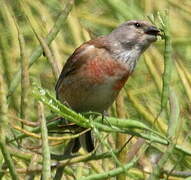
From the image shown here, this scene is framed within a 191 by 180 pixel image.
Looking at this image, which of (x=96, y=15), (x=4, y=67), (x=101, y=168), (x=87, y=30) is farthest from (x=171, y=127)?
(x=96, y=15)

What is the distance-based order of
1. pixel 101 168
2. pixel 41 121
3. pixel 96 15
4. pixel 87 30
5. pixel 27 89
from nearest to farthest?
pixel 41 121 < pixel 27 89 < pixel 101 168 < pixel 87 30 < pixel 96 15

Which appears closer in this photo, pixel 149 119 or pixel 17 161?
pixel 17 161

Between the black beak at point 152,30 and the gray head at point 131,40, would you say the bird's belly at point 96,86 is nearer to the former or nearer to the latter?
the gray head at point 131,40

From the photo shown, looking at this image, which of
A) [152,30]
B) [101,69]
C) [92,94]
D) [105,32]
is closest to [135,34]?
[152,30]

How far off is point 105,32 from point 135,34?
30.7 inches

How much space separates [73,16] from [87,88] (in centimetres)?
82

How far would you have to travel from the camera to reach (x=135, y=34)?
375 cm

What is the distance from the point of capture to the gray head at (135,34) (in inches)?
143

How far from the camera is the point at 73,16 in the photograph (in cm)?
434

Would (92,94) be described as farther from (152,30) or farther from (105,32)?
(105,32)

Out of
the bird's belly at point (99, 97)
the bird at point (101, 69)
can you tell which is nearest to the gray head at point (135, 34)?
the bird at point (101, 69)

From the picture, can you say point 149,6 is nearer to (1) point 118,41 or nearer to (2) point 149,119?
(1) point 118,41

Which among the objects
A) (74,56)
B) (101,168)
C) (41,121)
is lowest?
(101,168)

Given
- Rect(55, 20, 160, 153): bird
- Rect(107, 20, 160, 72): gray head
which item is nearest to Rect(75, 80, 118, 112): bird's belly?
Rect(55, 20, 160, 153): bird
